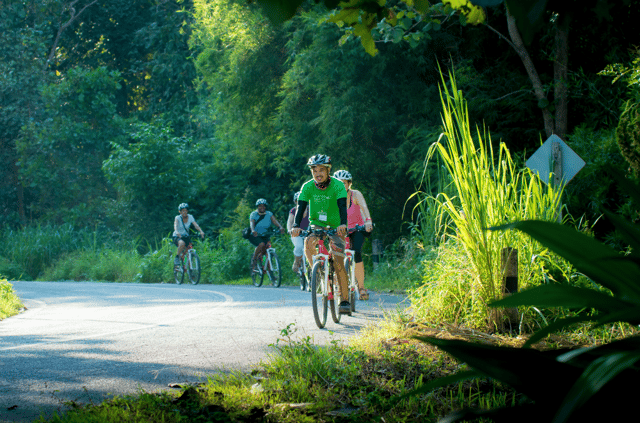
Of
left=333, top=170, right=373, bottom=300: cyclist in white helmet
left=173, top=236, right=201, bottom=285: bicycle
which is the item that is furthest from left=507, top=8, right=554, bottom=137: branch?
left=173, top=236, right=201, bottom=285: bicycle

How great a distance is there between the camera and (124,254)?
25891 millimetres

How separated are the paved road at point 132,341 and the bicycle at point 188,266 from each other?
21.7 ft

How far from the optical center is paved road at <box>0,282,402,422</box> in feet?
16.9

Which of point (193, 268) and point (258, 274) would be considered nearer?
point (258, 274)

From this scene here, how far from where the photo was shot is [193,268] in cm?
2067

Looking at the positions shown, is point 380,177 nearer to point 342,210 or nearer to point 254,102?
point 254,102

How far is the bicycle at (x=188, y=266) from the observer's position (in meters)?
20.5

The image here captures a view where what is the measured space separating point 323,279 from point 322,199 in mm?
1002

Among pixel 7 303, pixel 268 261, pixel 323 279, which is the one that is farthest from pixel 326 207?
pixel 268 261

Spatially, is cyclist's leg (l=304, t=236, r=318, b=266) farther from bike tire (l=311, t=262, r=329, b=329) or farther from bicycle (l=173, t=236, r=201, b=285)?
bicycle (l=173, t=236, r=201, b=285)

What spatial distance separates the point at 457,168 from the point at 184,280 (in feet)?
58.9

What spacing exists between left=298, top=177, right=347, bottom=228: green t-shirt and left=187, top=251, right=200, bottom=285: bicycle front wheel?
12.4 m

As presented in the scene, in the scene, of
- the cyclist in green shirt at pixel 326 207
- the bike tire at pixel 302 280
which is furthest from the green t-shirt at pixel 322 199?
the bike tire at pixel 302 280

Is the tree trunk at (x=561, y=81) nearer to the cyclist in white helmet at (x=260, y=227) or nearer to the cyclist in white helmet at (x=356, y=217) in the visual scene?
the cyclist in white helmet at (x=356, y=217)
